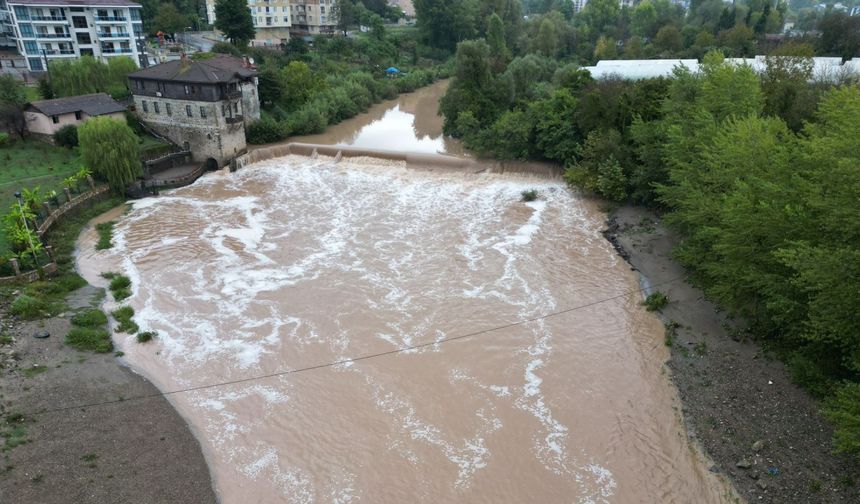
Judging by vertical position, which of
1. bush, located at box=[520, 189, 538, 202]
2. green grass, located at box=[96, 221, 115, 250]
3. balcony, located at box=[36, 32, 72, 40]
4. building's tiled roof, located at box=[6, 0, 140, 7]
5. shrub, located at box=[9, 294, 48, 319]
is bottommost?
green grass, located at box=[96, 221, 115, 250]

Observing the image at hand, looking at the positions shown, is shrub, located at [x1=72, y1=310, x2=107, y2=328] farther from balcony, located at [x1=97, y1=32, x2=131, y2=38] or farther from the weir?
balcony, located at [x1=97, y1=32, x2=131, y2=38]

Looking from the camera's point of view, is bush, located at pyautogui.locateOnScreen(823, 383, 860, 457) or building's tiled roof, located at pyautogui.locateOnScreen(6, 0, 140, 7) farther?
building's tiled roof, located at pyautogui.locateOnScreen(6, 0, 140, 7)

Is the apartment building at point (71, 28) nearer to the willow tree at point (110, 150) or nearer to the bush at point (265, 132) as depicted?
the bush at point (265, 132)

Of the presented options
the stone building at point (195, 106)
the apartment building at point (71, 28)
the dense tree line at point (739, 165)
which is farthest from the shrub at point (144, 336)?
the apartment building at point (71, 28)

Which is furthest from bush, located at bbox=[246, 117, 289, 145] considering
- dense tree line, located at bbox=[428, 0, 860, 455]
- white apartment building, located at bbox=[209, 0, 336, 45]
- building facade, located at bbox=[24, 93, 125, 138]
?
white apartment building, located at bbox=[209, 0, 336, 45]

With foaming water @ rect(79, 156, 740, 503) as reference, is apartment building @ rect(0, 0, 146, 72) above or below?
above

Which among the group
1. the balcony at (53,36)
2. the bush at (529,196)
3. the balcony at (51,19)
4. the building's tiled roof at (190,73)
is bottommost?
the bush at (529,196)

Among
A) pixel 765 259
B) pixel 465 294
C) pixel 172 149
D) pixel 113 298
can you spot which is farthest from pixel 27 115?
pixel 765 259
